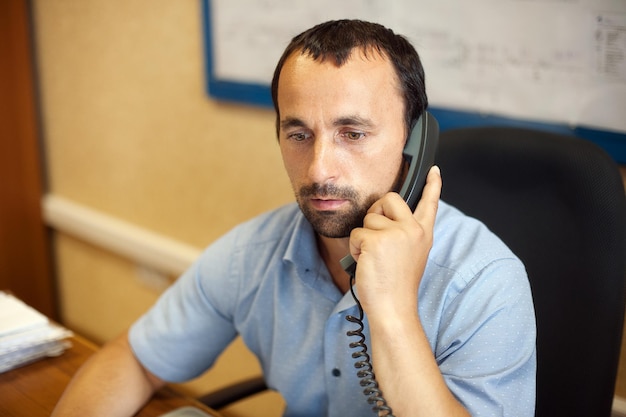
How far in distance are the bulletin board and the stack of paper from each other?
2.98 ft

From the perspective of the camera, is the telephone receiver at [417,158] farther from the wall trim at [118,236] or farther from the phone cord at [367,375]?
the wall trim at [118,236]

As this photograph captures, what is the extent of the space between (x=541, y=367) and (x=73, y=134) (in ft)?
6.77

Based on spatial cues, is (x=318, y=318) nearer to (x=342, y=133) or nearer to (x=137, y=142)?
(x=342, y=133)

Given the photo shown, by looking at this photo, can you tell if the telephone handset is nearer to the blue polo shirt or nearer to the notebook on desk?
the blue polo shirt

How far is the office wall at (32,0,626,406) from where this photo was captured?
2135 millimetres

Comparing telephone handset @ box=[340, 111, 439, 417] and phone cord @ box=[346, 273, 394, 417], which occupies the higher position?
telephone handset @ box=[340, 111, 439, 417]

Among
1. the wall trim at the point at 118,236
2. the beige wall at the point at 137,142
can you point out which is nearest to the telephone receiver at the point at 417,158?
the beige wall at the point at 137,142

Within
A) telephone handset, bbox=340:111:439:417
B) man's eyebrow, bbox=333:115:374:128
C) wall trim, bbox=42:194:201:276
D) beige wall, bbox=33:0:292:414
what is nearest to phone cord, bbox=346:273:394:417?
telephone handset, bbox=340:111:439:417

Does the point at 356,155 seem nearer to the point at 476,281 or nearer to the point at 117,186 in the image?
the point at 476,281

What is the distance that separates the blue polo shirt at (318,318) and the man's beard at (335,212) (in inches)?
4.6

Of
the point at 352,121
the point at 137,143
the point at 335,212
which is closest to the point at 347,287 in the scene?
the point at 335,212

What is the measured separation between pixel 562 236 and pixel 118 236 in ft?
5.79

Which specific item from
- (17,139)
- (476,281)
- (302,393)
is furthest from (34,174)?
(476,281)

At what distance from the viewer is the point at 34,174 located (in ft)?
9.27
